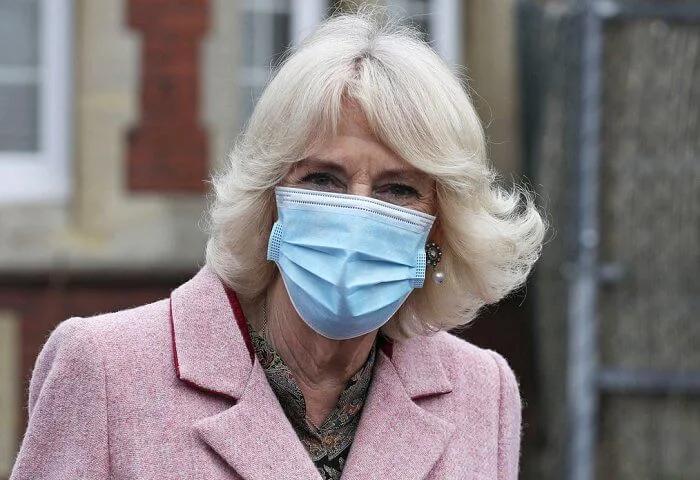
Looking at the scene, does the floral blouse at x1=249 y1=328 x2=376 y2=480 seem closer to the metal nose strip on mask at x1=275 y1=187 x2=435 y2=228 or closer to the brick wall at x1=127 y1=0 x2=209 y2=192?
the metal nose strip on mask at x1=275 y1=187 x2=435 y2=228

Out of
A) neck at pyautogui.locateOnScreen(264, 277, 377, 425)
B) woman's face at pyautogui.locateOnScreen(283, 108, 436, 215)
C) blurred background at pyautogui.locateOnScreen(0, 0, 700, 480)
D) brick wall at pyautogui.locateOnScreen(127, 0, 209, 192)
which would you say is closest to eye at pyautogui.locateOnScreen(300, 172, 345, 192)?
woman's face at pyautogui.locateOnScreen(283, 108, 436, 215)

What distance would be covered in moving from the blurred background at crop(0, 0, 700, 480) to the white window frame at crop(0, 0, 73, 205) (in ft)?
0.03

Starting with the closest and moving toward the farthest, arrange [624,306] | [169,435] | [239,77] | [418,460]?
1. [169,435]
2. [418,460]
3. [624,306]
4. [239,77]

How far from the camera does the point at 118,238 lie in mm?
7516

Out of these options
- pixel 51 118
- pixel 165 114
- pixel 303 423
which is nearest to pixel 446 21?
pixel 165 114

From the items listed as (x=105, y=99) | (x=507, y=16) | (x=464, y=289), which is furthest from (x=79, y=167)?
(x=464, y=289)

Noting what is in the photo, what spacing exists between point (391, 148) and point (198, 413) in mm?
628

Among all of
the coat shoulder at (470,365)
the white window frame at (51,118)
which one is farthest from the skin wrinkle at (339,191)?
→ the white window frame at (51,118)

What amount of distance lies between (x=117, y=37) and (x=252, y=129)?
14.5 ft

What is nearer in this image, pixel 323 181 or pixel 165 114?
pixel 323 181

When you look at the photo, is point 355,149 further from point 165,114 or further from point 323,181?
point 165,114

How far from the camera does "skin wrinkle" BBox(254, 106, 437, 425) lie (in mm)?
3080

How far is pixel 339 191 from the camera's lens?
308 cm

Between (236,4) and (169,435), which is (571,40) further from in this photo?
(169,435)
